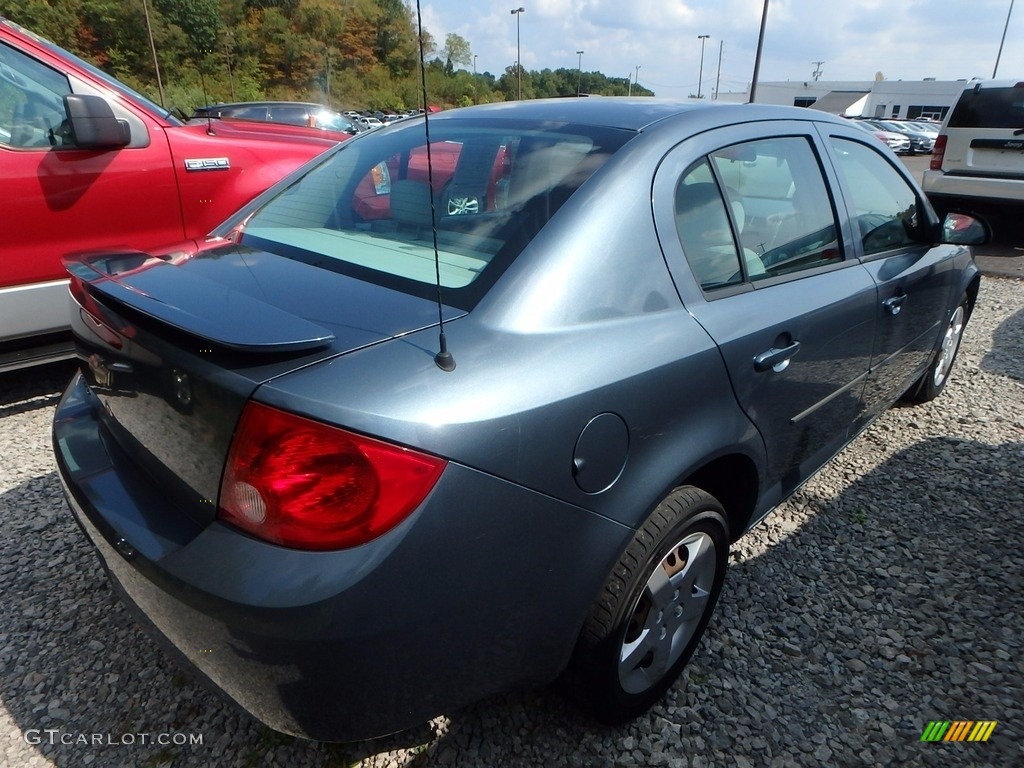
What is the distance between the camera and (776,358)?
6.51 ft

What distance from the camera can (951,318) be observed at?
3.68 m

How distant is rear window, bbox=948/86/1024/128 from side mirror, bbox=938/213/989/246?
247 inches

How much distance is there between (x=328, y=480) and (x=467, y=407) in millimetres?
292

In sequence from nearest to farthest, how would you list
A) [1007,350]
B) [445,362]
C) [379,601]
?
[379,601] → [445,362] → [1007,350]

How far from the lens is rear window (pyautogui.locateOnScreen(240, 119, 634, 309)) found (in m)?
1.65

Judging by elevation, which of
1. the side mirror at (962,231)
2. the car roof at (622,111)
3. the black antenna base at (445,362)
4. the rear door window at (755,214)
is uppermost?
the car roof at (622,111)

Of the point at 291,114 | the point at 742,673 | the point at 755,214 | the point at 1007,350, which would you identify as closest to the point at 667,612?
the point at 742,673

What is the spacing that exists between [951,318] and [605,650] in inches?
123

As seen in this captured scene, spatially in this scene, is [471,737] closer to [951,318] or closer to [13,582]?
[13,582]

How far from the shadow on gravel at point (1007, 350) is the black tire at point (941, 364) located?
864 mm

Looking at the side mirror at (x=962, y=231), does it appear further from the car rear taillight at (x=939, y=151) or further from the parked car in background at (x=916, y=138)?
the parked car in background at (x=916, y=138)

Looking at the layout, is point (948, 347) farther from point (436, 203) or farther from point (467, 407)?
point (467, 407)

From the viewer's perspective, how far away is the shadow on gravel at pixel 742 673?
1834mm

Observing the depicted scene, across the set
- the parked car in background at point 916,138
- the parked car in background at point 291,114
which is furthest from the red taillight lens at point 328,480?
the parked car in background at point 916,138
